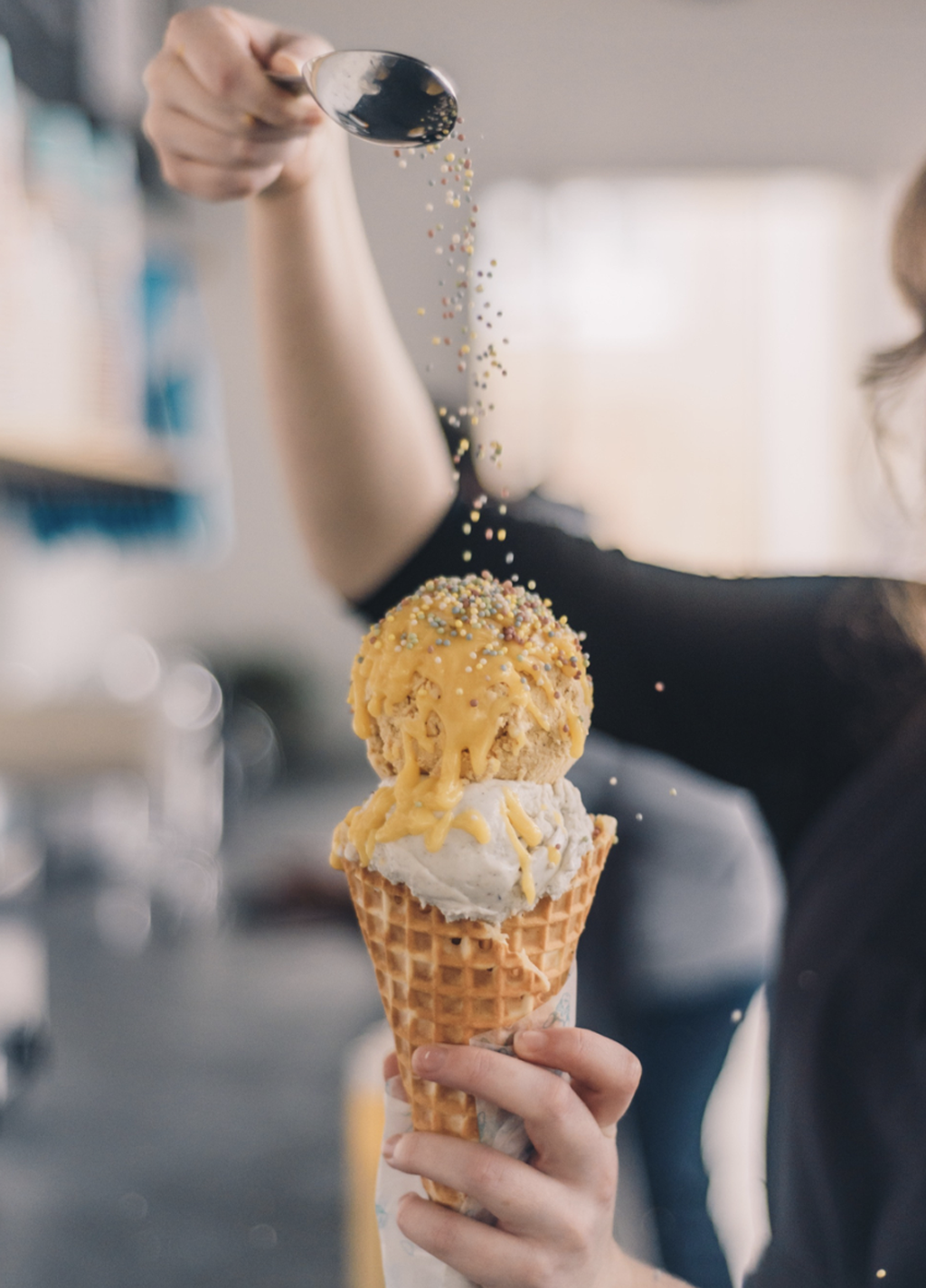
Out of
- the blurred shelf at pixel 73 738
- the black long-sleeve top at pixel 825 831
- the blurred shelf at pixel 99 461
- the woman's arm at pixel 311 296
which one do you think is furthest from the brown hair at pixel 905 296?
the blurred shelf at pixel 73 738

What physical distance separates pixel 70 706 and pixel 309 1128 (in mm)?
526

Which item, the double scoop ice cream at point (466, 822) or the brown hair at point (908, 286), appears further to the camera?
the brown hair at point (908, 286)

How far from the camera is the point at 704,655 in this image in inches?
22.3

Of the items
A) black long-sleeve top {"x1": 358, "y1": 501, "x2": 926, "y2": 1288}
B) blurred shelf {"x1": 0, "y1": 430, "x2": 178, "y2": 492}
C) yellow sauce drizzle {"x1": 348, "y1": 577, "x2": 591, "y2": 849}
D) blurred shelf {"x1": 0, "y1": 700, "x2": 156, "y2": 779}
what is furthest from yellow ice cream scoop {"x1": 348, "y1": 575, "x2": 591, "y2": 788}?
blurred shelf {"x1": 0, "y1": 700, "x2": 156, "y2": 779}

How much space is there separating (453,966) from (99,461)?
1.23 feet

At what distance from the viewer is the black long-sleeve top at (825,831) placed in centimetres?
55

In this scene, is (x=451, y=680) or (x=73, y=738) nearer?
(x=451, y=680)

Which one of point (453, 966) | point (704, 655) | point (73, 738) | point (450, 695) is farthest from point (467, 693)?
point (73, 738)

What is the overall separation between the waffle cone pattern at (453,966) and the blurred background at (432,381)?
67mm

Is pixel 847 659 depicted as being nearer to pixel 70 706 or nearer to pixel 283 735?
pixel 283 735

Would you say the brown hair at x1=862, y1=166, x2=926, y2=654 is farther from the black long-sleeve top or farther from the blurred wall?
the black long-sleeve top

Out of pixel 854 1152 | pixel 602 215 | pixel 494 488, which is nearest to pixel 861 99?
pixel 602 215

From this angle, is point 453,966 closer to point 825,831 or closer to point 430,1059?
point 430,1059

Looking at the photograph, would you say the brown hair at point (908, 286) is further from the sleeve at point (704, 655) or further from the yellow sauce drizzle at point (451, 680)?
the yellow sauce drizzle at point (451, 680)
